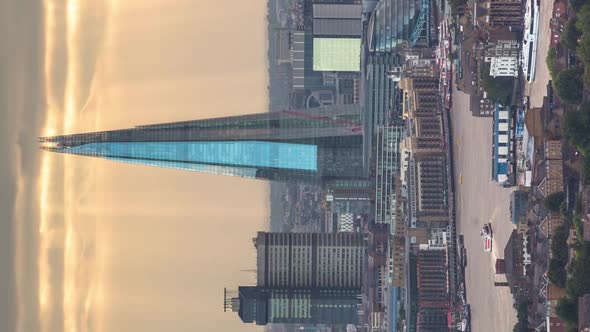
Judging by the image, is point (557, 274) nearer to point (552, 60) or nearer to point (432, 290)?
point (552, 60)

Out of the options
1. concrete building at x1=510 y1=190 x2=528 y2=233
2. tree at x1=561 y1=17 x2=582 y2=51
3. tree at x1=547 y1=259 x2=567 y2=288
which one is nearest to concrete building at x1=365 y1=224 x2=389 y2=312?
concrete building at x1=510 y1=190 x2=528 y2=233

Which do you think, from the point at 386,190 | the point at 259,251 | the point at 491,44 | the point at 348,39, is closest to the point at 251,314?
the point at 259,251

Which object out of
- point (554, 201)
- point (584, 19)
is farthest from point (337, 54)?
point (584, 19)

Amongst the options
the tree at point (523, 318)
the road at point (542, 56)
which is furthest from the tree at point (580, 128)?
the tree at point (523, 318)

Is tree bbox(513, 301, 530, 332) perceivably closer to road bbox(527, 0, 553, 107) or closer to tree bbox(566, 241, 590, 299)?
tree bbox(566, 241, 590, 299)

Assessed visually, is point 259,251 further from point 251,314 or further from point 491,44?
point 491,44

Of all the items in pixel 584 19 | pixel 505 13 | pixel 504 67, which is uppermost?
pixel 505 13

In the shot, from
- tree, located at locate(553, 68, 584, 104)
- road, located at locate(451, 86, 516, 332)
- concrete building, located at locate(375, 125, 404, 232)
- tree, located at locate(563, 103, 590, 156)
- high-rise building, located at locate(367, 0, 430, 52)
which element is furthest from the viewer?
concrete building, located at locate(375, 125, 404, 232)

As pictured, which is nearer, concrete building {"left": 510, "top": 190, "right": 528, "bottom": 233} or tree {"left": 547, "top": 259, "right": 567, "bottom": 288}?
tree {"left": 547, "top": 259, "right": 567, "bottom": 288}
